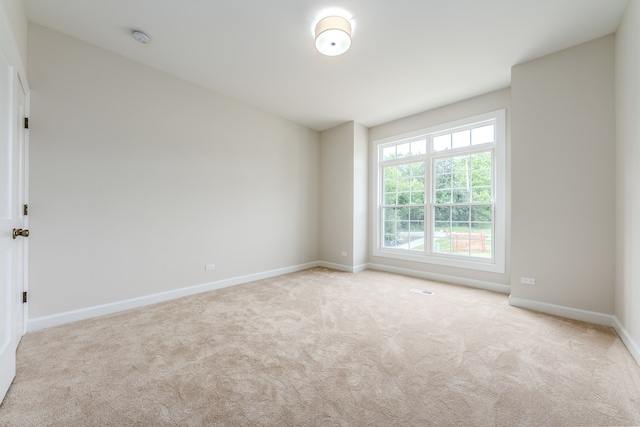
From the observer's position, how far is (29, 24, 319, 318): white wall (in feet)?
8.36

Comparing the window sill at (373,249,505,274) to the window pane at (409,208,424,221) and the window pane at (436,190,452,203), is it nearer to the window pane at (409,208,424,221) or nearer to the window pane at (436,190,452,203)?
the window pane at (409,208,424,221)

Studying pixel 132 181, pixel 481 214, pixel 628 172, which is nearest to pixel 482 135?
pixel 481 214

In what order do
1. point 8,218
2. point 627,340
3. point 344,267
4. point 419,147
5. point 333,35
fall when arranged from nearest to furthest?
point 8,218, point 627,340, point 333,35, point 419,147, point 344,267

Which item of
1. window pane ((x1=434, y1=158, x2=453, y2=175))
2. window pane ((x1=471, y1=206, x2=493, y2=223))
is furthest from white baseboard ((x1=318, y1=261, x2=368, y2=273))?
window pane ((x1=434, y1=158, x2=453, y2=175))

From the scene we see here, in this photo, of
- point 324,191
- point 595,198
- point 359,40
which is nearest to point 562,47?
point 595,198

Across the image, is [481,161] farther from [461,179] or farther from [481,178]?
[461,179]

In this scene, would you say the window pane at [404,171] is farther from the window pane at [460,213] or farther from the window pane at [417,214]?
the window pane at [460,213]

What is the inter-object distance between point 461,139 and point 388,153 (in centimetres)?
132

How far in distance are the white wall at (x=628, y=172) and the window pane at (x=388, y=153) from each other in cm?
292

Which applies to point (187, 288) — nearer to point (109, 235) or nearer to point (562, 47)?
point (109, 235)

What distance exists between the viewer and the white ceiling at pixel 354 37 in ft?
7.52

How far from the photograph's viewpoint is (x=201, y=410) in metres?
1.47

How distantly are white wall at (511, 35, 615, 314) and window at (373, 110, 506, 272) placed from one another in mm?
696

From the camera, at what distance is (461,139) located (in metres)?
4.21
